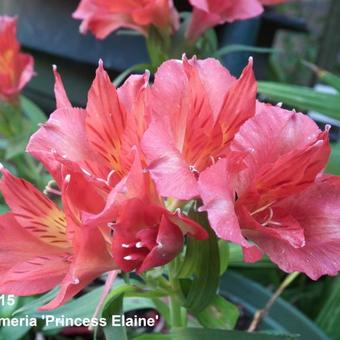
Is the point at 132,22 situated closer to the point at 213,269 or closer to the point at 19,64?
the point at 19,64

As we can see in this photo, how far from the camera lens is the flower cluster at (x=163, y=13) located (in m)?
0.63

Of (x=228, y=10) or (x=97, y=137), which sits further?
(x=228, y=10)

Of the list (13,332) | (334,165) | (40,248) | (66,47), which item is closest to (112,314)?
(40,248)

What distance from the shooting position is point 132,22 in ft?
2.26

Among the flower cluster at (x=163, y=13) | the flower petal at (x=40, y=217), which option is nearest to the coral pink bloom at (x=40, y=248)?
the flower petal at (x=40, y=217)

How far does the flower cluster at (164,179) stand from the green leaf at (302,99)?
0.28 meters

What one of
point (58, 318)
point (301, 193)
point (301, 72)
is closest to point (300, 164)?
point (301, 193)

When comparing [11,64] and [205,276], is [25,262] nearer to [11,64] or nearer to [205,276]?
[205,276]

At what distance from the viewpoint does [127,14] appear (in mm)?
664

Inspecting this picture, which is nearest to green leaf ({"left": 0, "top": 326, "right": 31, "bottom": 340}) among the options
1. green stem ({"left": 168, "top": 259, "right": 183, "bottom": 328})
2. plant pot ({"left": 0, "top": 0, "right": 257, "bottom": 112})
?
green stem ({"left": 168, "top": 259, "right": 183, "bottom": 328})

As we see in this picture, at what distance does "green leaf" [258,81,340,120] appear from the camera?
630mm

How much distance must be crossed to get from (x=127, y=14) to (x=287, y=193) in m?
0.41

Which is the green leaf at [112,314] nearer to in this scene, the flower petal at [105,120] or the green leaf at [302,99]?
the flower petal at [105,120]

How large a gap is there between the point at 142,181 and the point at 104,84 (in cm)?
7
